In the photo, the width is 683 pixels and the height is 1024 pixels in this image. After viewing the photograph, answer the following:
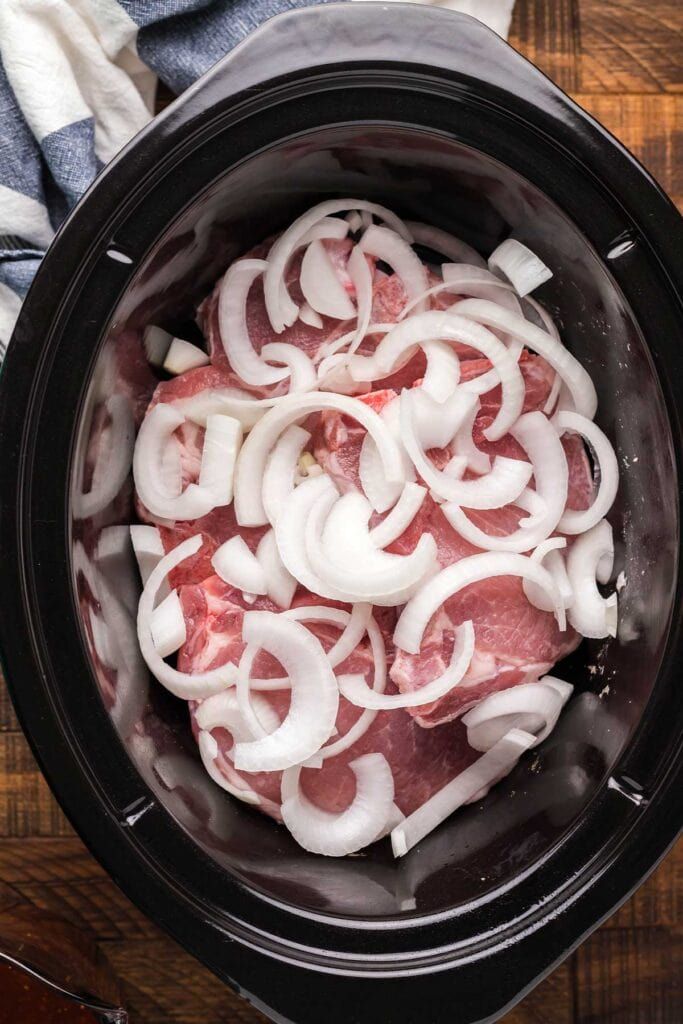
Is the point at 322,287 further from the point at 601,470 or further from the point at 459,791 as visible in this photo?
the point at 459,791

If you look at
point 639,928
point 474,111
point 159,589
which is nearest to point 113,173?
point 474,111

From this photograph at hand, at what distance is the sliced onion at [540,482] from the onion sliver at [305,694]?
0.26 m

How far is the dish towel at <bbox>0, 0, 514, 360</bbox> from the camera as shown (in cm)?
140

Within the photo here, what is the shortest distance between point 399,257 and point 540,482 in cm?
39

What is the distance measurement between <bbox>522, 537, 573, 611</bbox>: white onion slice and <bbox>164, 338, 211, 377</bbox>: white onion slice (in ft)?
1.84

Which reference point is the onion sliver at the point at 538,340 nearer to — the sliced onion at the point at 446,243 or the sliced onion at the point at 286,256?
the sliced onion at the point at 446,243

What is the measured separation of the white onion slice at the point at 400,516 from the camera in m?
1.23

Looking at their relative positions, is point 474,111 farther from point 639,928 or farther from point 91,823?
point 639,928

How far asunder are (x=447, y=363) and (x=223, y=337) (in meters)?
0.32

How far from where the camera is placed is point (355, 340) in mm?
1291

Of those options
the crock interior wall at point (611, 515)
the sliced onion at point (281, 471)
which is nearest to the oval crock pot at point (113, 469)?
the crock interior wall at point (611, 515)

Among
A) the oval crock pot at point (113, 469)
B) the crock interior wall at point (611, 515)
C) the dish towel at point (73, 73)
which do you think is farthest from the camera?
the dish towel at point (73, 73)

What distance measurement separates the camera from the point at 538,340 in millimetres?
1280

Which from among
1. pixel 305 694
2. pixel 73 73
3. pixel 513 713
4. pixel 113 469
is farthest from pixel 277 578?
pixel 73 73
